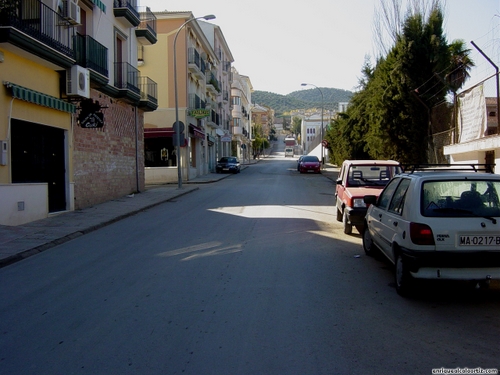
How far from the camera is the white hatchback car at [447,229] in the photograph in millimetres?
5625

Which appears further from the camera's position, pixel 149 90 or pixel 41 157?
pixel 149 90

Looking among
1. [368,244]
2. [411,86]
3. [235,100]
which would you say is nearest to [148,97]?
[411,86]

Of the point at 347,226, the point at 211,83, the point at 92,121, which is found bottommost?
the point at 347,226

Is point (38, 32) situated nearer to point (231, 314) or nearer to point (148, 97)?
point (231, 314)

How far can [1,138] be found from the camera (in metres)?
11.9

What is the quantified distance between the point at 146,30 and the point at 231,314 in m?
20.7

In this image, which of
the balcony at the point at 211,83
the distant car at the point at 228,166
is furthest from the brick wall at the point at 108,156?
the balcony at the point at 211,83

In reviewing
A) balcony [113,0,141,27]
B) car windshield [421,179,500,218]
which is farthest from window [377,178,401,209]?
balcony [113,0,141,27]

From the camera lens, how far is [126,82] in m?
20.9

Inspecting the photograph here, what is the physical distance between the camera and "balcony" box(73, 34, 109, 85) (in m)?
16.2

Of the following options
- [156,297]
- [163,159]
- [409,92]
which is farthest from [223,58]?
[156,297]

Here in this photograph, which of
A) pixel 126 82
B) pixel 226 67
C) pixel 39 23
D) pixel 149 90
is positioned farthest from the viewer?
pixel 226 67

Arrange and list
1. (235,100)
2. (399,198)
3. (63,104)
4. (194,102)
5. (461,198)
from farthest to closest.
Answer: (235,100), (194,102), (63,104), (399,198), (461,198)

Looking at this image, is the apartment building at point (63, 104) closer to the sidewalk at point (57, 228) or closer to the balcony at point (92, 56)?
the balcony at point (92, 56)
